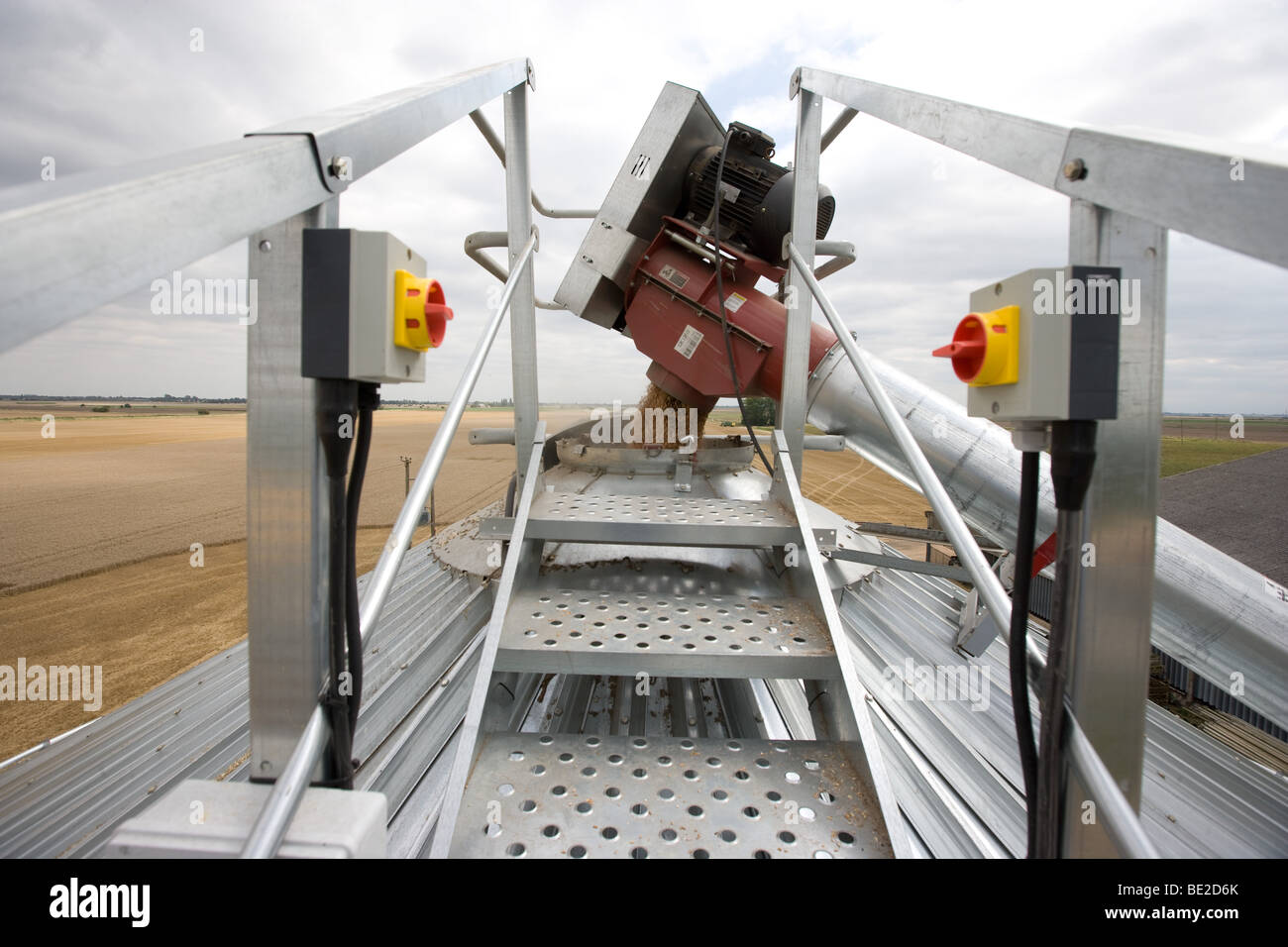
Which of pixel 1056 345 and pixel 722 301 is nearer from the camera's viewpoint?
pixel 1056 345

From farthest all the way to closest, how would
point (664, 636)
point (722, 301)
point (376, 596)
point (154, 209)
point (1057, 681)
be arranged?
point (722, 301)
point (664, 636)
point (376, 596)
point (1057, 681)
point (154, 209)

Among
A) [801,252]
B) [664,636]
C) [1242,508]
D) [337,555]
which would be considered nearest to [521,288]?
[801,252]

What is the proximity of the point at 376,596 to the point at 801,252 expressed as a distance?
5.51ft

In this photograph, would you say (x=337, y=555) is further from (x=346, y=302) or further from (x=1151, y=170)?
(x=1151, y=170)

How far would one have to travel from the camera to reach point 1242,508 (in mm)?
7180

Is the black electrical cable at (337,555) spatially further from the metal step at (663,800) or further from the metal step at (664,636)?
the metal step at (664,636)

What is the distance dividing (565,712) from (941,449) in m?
1.69

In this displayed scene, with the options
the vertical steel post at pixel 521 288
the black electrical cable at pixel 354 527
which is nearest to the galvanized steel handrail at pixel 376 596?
the black electrical cable at pixel 354 527

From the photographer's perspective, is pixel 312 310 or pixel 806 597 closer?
pixel 312 310

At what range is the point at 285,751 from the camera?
2.61 ft

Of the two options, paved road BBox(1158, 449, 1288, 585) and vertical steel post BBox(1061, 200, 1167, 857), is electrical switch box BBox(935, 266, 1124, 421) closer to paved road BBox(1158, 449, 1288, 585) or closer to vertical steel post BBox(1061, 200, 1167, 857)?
vertical steel post BBox(1061, 200, 1167, 857)

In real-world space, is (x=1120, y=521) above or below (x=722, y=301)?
below
